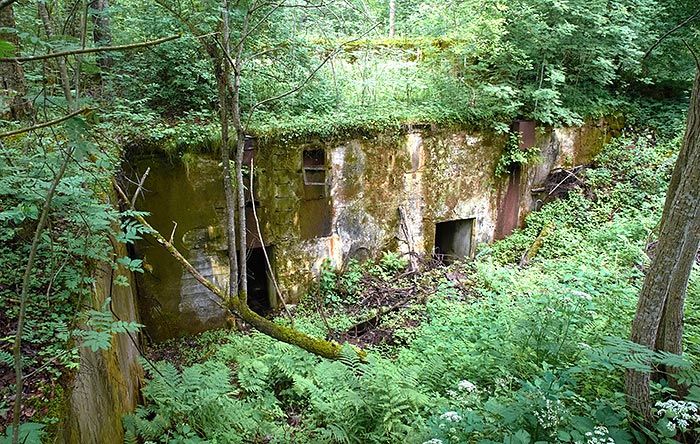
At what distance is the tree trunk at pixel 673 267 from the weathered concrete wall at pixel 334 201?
4.95m

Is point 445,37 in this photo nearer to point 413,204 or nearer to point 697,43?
point 413,204

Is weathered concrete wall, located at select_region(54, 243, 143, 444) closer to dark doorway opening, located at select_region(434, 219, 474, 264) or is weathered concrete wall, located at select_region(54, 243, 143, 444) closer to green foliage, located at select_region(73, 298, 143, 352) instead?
green foliage, located at select_region(73, 298, 143, 352)

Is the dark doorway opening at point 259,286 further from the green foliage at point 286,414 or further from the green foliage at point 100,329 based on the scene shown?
the green foliage at point 100,329

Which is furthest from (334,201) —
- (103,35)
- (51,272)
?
(51,272)

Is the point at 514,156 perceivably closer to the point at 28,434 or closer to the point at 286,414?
the point at 286,414

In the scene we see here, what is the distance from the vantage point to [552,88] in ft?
28.0

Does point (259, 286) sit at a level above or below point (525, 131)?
below

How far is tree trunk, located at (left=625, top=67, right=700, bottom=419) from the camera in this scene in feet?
8.43

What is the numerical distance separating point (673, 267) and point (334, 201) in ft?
16.9

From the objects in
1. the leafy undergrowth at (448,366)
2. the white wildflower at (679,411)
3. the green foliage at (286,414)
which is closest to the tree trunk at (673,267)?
the leafy undergrowth at (448,366)

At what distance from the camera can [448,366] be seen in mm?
4062

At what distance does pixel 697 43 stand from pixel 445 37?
4794 millimetres

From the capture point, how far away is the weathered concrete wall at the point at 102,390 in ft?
6.63

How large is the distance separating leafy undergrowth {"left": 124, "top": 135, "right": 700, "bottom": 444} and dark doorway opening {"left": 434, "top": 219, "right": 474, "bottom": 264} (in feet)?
2.93
